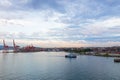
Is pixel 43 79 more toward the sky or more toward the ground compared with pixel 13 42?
more toward the ground

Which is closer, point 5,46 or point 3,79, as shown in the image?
point 3,79

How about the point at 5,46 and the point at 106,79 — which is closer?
the point at 106,79

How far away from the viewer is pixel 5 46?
178875 mm

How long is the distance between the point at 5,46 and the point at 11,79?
153557mm

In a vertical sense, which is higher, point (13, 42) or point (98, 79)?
point (13, 42)

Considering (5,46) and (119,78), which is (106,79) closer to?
(119,78)

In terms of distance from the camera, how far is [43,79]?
30.6 m

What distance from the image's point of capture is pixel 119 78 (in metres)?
31.8

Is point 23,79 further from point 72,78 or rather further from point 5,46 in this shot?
point 5,46

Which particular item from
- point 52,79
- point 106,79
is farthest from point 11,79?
point 106,79

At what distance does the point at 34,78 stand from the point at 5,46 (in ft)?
504

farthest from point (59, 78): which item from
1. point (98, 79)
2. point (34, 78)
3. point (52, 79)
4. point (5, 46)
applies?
point (5, 46)

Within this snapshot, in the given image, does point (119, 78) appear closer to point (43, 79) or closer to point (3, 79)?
point (43, 79)

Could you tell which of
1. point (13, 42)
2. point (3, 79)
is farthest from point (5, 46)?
point (3, 79)
